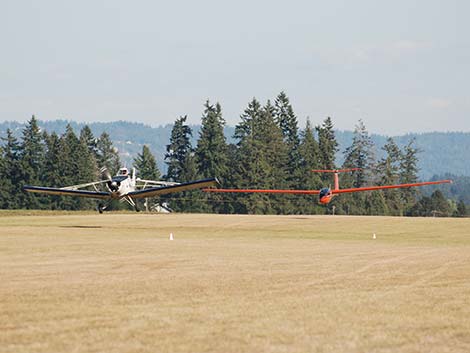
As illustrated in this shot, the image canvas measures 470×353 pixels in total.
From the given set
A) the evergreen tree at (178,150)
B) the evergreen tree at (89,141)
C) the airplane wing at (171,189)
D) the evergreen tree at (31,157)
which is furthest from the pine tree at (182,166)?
the airplane wing at (171,189)

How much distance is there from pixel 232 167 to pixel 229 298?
109 m

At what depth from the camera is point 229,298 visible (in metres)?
16.5

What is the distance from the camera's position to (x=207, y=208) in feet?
382

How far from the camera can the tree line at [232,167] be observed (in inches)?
4518

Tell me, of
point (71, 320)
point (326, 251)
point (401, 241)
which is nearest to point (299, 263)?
point (326, 251)

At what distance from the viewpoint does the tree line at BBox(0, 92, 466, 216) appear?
115m

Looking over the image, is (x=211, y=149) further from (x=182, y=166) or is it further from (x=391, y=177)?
(x=391, y=177)

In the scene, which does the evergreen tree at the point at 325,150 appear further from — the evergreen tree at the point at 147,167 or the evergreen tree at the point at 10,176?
the evergreen tree at the point at 10,176

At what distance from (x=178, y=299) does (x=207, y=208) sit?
10033 cm

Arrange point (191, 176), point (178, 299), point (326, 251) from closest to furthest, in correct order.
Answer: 1. point (178, 299)
2. point (326, 251)
3. point (191, 176)

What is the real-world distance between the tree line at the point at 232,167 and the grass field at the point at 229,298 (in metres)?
82.8

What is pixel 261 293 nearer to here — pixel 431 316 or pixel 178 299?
pixel 178 299

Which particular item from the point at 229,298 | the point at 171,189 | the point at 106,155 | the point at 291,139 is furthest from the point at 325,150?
the point at 229,298

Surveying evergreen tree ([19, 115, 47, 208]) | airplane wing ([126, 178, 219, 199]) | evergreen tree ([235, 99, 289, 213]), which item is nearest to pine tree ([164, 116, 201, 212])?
evergreen tree ([235, 99, 289, 213])
